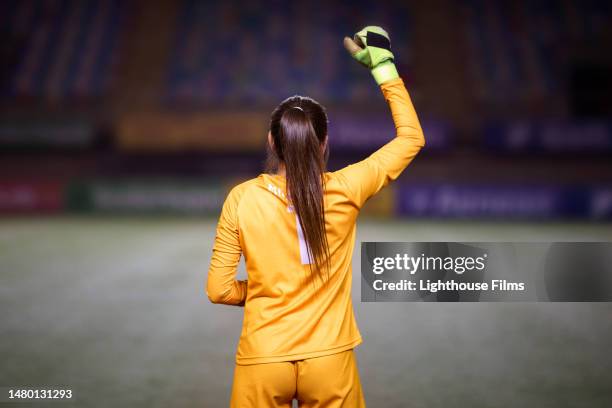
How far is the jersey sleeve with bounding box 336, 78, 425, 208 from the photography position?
6.99 ft

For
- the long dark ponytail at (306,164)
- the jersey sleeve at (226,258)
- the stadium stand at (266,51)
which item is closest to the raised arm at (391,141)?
the long dark ponytail at (306,164)

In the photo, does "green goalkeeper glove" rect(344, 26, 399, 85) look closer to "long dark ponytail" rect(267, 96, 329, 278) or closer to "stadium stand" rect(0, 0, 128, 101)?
"long dark ponytail" rect(267, 96, 329, 278)

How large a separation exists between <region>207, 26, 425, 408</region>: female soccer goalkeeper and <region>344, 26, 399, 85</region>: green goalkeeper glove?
0.30m

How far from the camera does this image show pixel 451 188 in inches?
748

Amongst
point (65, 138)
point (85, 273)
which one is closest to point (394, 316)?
point (85, 273)

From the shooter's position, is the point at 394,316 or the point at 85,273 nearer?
the point at 394,316

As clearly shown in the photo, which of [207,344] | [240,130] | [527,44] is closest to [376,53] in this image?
[207,344]

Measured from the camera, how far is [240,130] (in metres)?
20.6

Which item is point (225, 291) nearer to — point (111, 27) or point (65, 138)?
point (65, 138)

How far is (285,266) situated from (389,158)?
469mm

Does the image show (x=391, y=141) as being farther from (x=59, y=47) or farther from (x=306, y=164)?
(x=59, y=47)

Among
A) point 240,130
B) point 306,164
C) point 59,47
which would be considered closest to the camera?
point 306,164

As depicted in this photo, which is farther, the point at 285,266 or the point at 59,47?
the point at 59,47

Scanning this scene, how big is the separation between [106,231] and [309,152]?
14.3m
